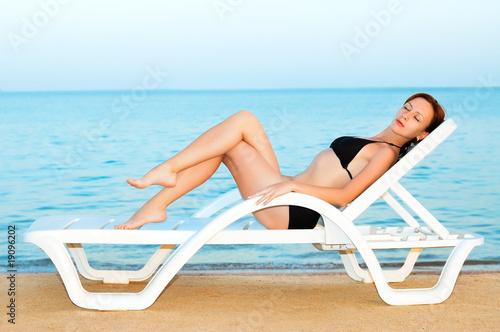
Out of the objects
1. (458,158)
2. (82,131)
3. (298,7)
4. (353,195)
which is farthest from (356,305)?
(298,7)

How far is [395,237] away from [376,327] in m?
0.58

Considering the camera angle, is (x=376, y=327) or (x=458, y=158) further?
(x=458, y=158)

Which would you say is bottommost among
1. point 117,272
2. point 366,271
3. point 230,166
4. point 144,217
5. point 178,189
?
point 117,272

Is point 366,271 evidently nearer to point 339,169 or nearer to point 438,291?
point 438,291

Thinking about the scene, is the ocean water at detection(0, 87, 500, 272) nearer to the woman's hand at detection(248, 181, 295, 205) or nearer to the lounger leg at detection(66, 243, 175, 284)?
the lounger leg at detection(66, 243, 175, 284)

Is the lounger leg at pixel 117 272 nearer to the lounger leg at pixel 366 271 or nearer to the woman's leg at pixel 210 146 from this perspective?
the woman's leg at pixel 210 146

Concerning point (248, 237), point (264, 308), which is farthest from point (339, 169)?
point (264, 308)

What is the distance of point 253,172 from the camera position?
3.64 metres

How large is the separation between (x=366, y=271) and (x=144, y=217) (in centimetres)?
159

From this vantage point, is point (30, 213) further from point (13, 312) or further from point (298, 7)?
point (298, 7)


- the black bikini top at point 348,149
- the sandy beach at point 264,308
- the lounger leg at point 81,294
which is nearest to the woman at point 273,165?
the black bikini top at point 348,149

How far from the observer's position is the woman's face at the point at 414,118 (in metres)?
3.78

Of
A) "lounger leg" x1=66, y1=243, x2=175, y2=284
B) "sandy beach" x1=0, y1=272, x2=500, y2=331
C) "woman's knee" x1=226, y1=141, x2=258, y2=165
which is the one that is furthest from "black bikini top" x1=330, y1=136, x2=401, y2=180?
"lounger leg" x1=66, y1=243, x2=175, y2=284

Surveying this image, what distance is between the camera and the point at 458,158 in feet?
41.5
